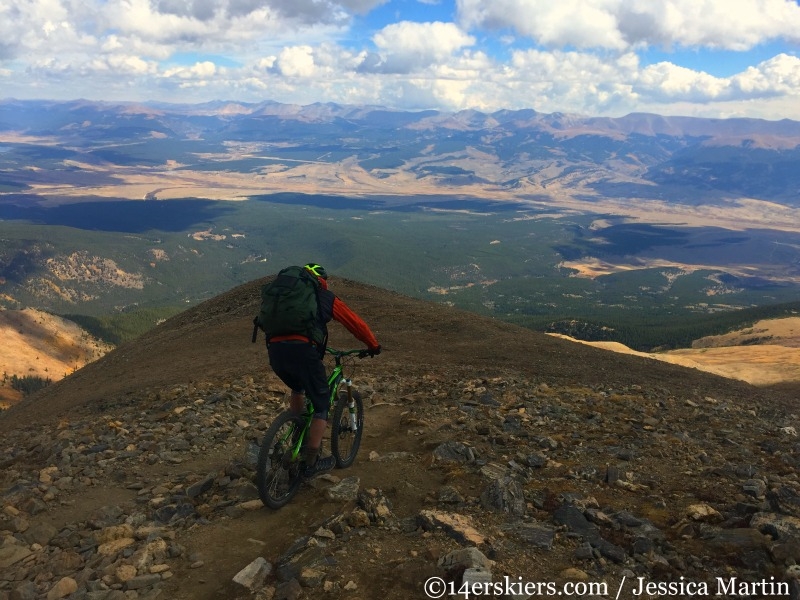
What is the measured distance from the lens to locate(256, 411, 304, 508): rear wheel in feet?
27.9

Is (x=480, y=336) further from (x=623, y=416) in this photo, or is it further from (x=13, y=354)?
(x=13, y=354)

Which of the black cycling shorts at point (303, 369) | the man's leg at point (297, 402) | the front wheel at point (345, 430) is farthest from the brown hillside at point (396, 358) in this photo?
the black cycling shorts at point (303, 369)

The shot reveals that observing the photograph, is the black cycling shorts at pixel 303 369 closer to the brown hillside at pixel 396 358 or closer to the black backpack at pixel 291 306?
the black backpack at pixel 291 306

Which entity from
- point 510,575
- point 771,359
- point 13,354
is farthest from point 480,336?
point 13,354

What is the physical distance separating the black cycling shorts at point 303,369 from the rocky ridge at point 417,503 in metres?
1.56

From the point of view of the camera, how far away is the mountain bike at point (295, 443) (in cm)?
863

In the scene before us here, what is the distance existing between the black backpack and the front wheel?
229 cm

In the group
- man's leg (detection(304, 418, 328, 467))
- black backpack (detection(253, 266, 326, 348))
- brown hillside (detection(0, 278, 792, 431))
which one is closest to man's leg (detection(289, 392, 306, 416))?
man's leg (detection(304, 418, 328, 467))

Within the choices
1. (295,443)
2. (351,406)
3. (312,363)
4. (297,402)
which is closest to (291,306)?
(312,363)

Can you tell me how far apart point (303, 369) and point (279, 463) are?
1.60 m

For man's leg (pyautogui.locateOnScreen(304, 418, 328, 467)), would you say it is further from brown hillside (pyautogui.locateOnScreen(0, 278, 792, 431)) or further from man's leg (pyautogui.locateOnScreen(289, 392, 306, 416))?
brown hillside (pyautogui.locateOnScreen(0, 278, 792, 431))

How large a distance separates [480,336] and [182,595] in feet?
80.1

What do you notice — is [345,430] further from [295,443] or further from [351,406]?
[295,443]

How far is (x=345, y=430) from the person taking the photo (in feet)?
35.8
